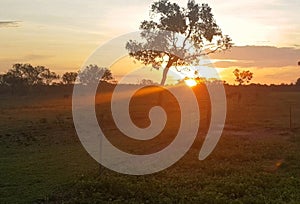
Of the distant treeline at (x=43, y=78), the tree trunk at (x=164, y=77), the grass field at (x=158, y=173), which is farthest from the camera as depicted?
the distant treeline at (x=43, y=78)

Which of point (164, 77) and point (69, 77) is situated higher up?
point (69, 77)

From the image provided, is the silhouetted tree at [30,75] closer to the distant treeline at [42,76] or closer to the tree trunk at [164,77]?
the distant treeline at [42,76]

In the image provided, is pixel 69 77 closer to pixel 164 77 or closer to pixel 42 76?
pixel 42 76

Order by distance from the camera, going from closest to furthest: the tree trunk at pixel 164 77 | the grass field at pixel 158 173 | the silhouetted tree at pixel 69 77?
the grass field at pixel 158 173, the tree trunk at pixel 164 77, the silhouetted tree at pixel 69 77

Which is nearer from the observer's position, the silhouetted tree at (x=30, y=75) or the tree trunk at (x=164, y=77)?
the tree trunk at (x=164, y=77)

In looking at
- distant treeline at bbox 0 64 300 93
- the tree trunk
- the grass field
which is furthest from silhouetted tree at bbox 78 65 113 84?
the grass field

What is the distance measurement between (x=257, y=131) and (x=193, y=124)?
485 centimetres

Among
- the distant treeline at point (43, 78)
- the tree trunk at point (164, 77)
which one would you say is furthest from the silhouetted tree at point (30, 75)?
the tree trunk at point (164, 77)

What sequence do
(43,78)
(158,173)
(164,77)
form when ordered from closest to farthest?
(158,173) → (164,77) → (43,78)

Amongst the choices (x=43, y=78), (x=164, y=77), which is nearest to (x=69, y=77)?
(x=43, y=78)

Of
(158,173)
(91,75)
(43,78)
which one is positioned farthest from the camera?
(43,78)

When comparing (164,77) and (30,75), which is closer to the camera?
(164,77)

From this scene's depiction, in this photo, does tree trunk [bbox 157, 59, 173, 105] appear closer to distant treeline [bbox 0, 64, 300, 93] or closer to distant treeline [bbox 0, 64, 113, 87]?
distant treeline [bbox 0, 64, 300, 93]

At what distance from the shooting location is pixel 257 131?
2664 cm
